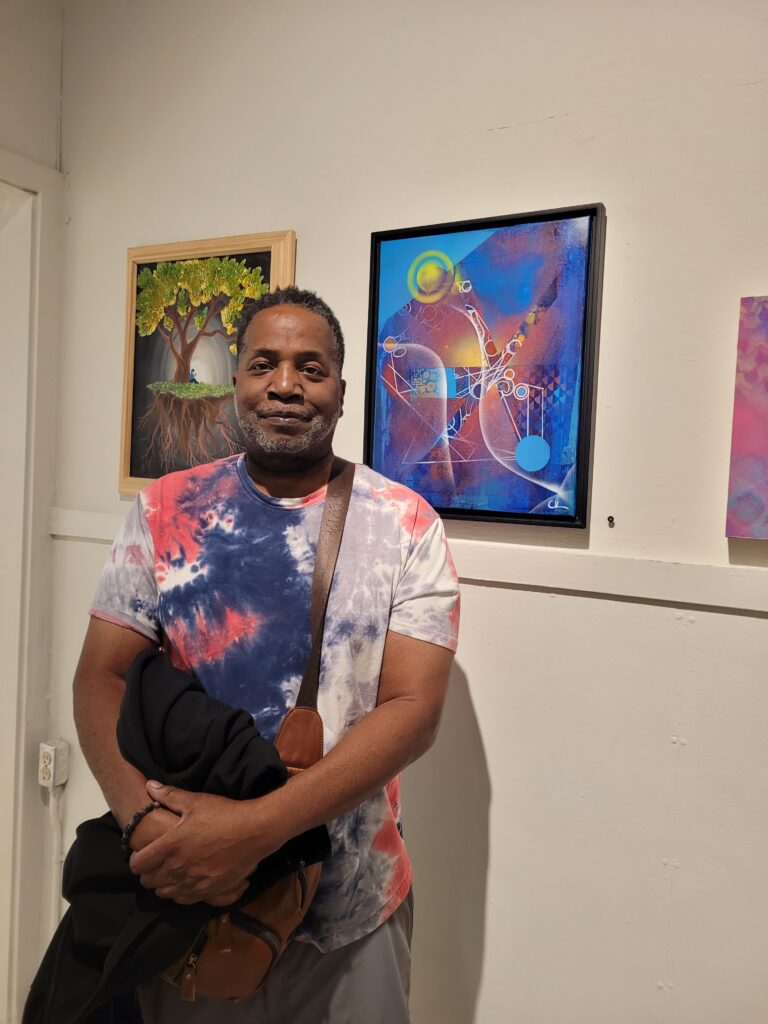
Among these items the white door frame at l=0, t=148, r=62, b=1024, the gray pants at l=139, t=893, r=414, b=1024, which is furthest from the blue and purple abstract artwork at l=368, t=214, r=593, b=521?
the white door frame at l=0, t=148, r=62, b=1024

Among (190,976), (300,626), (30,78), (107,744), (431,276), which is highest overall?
(30,78)

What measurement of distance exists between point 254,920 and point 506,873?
0.65 meters

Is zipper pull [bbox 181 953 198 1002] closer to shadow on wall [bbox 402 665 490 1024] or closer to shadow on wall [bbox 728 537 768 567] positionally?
shadow on wall [bbox 402 665 490 1024]

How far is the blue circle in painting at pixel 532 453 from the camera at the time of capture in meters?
1.42

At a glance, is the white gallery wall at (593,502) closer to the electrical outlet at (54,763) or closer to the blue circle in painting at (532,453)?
the blue circle in painting at (532,453)

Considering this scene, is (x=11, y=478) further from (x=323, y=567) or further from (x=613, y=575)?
(x=613, y=575)

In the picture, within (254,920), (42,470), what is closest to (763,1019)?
(254,920)

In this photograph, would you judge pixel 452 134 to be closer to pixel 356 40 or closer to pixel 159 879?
pixel 356 40

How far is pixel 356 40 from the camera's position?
5.29 ft

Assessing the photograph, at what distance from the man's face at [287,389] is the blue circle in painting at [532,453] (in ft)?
1.31

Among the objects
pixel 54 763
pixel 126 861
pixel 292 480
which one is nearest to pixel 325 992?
pixel 126 861

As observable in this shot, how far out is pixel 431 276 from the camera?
1.52m

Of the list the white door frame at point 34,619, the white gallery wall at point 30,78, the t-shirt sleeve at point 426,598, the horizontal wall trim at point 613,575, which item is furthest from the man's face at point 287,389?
the white gallery wall at point 30,78

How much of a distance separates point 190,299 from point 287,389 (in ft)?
2.62
